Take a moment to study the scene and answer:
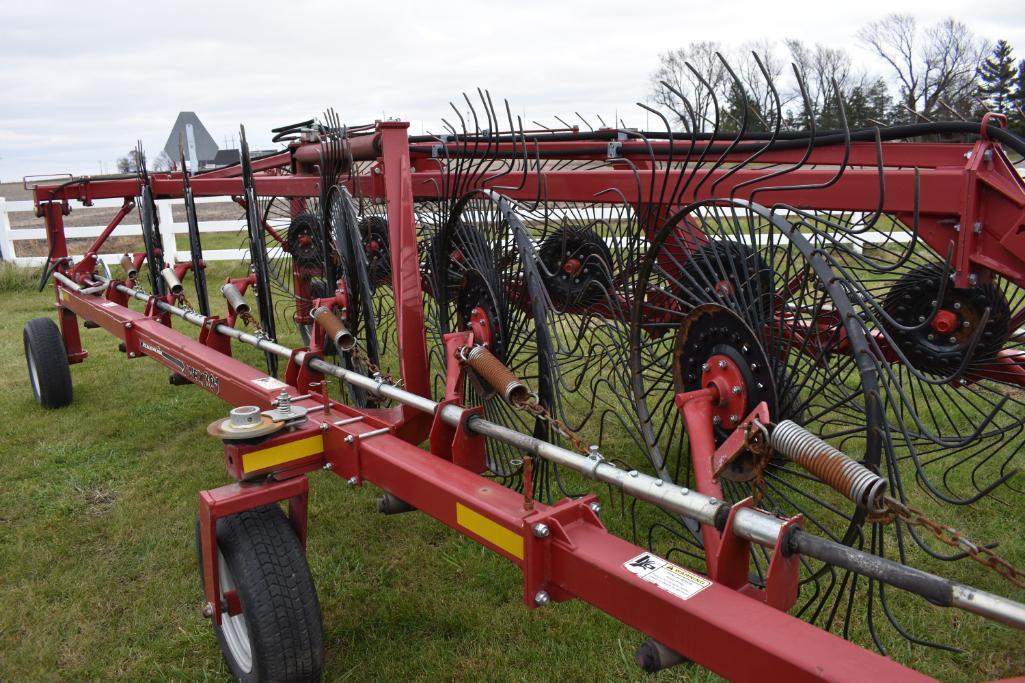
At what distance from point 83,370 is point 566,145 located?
181 inches

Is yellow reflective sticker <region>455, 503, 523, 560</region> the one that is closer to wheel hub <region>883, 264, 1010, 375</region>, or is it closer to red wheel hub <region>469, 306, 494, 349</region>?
red wheel hub <region>469, 306, 494, 349</region>

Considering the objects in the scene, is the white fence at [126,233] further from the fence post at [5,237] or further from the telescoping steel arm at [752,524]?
the telescoping steel arm at [752,524]

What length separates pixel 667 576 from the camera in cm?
156

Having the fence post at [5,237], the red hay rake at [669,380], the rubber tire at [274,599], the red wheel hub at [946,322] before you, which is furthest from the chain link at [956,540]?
the fence post at [5,237]

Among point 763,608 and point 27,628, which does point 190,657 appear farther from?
point 763,608

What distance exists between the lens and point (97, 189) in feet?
18.0

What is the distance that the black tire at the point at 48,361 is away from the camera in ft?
16.7

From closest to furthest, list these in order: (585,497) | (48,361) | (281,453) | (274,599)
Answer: (585,497), (274,599), (281,453), (48,361)

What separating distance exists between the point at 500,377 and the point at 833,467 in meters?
1.04

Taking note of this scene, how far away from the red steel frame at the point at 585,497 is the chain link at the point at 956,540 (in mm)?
178

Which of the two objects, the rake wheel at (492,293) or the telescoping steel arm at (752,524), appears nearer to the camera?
the telescoping steel arm at (752,524)

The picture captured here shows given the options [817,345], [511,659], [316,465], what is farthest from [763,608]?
[316,465]

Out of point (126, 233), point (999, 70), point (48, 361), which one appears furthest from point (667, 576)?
point (999, 70)

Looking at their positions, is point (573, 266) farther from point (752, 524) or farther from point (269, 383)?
point (752, 524)
